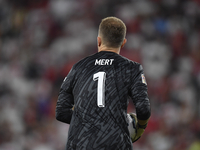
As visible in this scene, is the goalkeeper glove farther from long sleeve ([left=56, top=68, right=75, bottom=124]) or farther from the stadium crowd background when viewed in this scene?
the stadium crowd background

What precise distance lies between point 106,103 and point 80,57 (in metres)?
7.63

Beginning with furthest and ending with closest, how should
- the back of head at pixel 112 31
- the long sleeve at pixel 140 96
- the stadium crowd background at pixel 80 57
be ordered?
the stadium crowd background at pixel 80 57 → the back of head at pixel 112 31 → the long sleeve at pixel 140 96

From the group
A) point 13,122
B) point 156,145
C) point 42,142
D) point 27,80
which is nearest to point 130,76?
point 156,145

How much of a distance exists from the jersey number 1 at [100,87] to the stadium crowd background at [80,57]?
5561 millimetres

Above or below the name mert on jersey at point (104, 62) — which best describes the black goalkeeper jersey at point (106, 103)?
below

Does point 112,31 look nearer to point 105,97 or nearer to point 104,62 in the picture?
point 104,62

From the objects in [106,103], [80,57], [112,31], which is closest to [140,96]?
[106,103]

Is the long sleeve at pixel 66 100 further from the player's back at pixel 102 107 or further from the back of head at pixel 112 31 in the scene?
the back of head at pixel 112 31

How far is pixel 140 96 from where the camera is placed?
248 centimetres

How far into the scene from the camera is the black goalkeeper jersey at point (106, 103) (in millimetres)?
2492

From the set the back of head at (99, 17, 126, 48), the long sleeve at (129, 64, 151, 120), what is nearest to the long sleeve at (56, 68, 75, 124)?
the back of head at (99, 17, 126, 48)

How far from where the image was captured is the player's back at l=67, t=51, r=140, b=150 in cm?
249

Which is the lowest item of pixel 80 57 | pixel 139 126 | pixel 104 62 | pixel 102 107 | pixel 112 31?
pixel 139 126

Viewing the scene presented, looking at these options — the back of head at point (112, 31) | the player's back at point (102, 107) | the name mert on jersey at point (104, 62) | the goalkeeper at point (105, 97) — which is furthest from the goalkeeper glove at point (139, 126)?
the back of head at point (112, 31)
